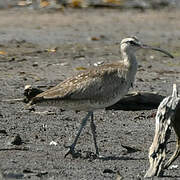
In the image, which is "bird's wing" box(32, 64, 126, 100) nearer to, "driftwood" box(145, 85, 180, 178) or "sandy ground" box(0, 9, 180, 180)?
"sandy ground" box(0, 9, 180, 180)

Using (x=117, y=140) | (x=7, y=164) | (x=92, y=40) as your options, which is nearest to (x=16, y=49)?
(x=92, y=40)

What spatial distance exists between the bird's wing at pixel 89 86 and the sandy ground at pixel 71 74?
605mm

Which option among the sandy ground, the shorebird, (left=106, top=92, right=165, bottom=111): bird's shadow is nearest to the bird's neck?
the shorebird

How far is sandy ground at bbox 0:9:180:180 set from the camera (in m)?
8.92

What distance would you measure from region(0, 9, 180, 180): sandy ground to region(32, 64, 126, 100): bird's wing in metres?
0.61

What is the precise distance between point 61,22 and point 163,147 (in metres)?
13.2

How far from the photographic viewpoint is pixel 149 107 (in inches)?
460

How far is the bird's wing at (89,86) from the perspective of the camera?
9.59 metres

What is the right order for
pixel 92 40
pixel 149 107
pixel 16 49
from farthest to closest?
pixel 92 40, pixel 16 49, pixel 149 107

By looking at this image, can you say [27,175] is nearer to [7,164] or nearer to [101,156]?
[7,164]

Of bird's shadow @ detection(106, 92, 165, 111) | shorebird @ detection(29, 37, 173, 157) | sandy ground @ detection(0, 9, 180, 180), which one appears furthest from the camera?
bird's shadow @ detection(106, 92, 165, 111)

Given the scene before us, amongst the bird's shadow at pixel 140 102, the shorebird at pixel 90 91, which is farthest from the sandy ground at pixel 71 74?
the shorebird at pixel 90 91

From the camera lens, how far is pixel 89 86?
966cm

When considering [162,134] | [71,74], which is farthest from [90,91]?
[71,74]
